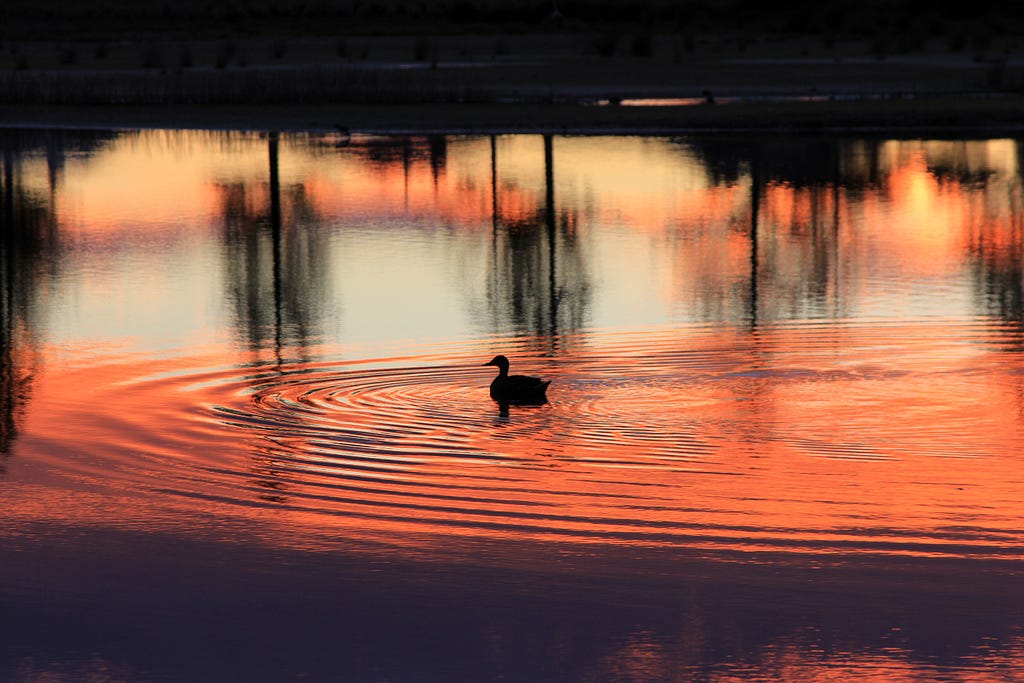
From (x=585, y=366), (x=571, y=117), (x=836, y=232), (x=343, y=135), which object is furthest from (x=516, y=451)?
(x=343, y=135)

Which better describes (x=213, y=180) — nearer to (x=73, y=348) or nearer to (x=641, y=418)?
(x=73, y=348)

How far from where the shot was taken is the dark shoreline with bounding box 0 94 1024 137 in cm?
4144

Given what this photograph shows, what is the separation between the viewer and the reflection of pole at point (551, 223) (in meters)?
18.1

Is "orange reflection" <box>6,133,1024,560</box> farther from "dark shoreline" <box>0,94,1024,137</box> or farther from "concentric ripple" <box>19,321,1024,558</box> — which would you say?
"dark shoreline" <box>0,94,1024,137</box>

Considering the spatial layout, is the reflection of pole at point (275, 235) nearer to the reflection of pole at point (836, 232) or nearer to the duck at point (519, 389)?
the duck at point (519, 389)

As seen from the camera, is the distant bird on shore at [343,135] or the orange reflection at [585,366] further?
the distant bird on shore at [343,135]

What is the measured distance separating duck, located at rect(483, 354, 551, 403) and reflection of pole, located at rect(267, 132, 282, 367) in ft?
8.55

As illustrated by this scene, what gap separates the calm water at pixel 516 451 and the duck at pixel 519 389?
165 millimetres

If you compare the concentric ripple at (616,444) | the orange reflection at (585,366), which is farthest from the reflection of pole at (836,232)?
the concentric ripple at (616,444)

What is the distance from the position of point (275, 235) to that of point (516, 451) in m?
14.0

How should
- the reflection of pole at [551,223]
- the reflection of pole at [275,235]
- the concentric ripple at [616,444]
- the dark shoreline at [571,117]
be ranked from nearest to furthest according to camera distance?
the concentric ripple at [616,444], the reflection of pole at [275,235], the reflection of pole at [551,223], the dark shoreline at [571,117]

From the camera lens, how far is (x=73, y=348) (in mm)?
16328

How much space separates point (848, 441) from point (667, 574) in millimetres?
3417

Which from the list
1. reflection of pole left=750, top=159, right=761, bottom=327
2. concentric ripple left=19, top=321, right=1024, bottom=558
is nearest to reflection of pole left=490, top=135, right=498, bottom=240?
reflection of pole left=750, top=159, right=761, bottom=327
